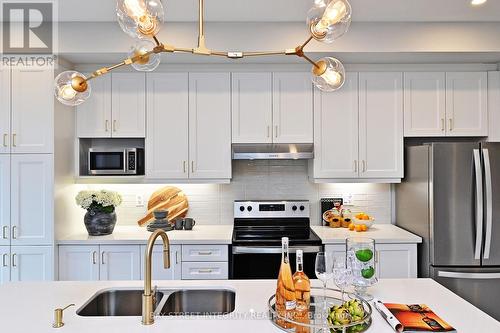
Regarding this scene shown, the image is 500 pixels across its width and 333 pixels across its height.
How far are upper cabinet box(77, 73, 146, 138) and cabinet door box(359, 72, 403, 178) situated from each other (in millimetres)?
2018

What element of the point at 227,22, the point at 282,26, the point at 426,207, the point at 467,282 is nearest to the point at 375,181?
the point at 426,207

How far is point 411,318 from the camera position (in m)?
1.33

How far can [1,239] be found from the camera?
2.80 m

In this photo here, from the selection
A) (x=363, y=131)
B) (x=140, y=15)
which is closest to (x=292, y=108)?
(x=363, y=131)

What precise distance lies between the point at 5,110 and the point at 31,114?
0.70 ft

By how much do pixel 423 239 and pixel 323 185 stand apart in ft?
3.37

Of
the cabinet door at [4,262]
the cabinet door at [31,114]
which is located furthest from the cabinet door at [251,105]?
the cabinet door at [4,262]

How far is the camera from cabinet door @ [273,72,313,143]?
315 cm

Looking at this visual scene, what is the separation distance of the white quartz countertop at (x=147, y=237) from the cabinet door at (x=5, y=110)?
90 cm

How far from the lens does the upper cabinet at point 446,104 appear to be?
3.12m

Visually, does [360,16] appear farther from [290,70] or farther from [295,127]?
[295,127]

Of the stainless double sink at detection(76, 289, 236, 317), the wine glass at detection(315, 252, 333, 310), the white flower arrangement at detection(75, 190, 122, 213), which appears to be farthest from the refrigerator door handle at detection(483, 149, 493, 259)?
the white flower arrangement at detection(75, 190, 122, 213)

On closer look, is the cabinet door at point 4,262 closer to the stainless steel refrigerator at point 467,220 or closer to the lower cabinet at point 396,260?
the lower cabinet at point 396,260

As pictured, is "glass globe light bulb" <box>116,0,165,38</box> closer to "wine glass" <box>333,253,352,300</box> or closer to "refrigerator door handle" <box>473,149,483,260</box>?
"wine glass" <box>333,253,352,300</box>
